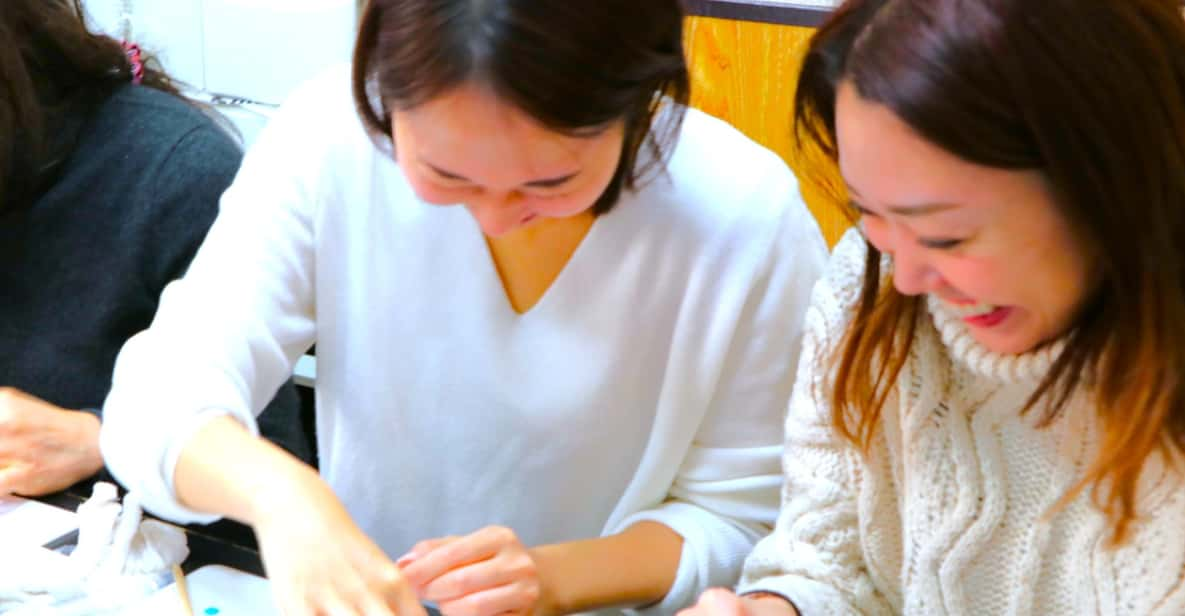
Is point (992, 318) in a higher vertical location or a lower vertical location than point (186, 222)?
higher

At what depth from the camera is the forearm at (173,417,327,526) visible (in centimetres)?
88

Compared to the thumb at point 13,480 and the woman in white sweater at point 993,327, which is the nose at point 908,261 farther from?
the thumb at point 13,480

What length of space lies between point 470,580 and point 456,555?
2 cm

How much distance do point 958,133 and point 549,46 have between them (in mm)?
244

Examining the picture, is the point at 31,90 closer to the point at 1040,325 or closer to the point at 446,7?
the point at 446,7

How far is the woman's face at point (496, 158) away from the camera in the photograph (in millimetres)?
798

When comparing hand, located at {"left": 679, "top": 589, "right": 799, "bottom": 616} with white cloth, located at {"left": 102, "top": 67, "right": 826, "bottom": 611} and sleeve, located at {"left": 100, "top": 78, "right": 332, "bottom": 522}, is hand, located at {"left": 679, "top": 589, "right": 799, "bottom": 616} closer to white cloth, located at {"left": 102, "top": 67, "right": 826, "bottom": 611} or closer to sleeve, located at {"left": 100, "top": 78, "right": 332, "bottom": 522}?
white cloth, located at {"left": 102, "top": 67, "right": 826, "bottom": 611}

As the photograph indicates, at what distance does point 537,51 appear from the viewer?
0.76 metres

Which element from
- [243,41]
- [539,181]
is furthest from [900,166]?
[243,41]

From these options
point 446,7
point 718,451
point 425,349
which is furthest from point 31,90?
point 718,451

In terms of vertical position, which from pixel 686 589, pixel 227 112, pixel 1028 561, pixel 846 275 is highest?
pixel 846 275

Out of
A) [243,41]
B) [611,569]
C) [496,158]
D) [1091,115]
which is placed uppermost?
[1091,115]

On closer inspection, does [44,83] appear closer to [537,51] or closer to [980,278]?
[537,51]

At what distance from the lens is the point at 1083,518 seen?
0.87 m
